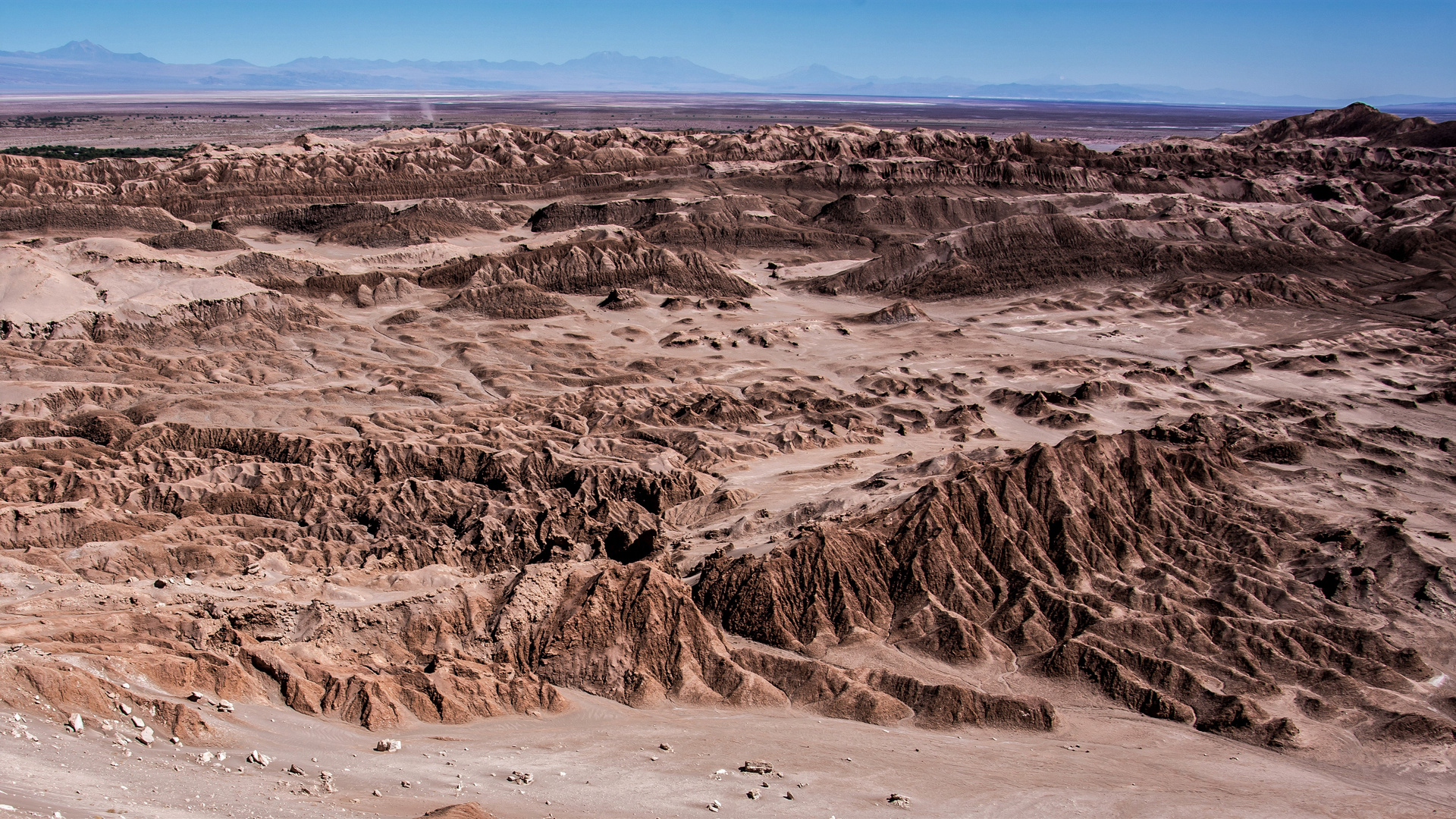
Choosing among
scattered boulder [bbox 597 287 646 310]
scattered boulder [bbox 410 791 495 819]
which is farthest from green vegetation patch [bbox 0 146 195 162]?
scattered boulder [bbox 410 791 495 819]

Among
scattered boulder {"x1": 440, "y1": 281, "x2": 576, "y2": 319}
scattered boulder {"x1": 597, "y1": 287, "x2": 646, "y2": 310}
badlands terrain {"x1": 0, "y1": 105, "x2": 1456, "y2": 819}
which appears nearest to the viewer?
badlands terrain {"x1": 0, "y1": 105, "x2": 1456, "y2": 819}

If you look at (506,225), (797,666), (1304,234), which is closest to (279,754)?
(797,666)

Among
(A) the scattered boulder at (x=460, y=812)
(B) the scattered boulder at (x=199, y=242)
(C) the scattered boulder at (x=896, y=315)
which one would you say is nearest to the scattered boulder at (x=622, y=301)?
(C) the scattered boulder at (x=896, y=315)

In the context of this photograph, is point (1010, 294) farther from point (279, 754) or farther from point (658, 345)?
point (279, 754)

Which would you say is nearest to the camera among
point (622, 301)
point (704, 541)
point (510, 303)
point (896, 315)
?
point (704, 541)

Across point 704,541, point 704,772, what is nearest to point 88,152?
point 704,541

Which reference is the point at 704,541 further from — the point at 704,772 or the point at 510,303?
the point at 510,303

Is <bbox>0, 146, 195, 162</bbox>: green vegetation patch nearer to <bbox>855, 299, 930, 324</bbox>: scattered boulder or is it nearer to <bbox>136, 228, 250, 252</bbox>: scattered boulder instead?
<bbox>136, 228, 250, 252</bbox>: scattered boulder

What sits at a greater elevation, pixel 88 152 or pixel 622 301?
pixel 88 152
